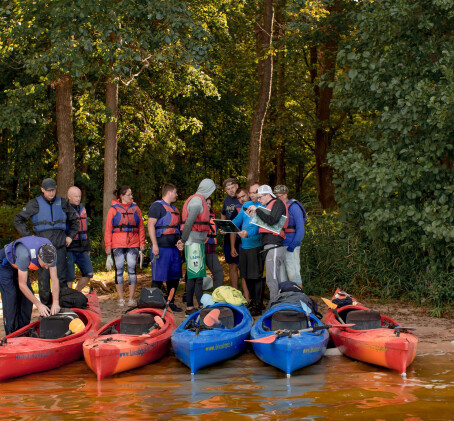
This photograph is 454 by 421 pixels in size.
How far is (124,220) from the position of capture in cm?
1042

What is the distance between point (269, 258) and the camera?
9.21 meters

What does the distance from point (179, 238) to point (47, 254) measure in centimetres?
316

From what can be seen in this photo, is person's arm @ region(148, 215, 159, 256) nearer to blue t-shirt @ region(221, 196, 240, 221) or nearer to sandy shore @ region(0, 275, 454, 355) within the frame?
sandy shore @ region(0, 275, 454, 355)

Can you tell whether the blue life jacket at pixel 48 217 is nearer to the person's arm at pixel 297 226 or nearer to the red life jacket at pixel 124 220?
the red life jacket at pixel 124 220

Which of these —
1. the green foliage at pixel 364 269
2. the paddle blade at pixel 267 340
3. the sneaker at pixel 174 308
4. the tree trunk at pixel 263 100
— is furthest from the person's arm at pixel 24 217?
the tree trunk at pixel 263 100

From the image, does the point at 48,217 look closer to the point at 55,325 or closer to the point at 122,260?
the point at 122,260

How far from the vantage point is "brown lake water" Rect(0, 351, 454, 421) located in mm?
5977

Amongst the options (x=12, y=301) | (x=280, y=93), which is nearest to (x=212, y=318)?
(x=12, y=301)

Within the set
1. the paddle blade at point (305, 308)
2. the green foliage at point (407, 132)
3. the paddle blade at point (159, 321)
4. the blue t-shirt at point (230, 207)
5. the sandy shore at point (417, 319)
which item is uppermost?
the green foliage at point (407, 132)

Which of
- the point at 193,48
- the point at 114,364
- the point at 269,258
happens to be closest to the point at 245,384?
the point at 114,364

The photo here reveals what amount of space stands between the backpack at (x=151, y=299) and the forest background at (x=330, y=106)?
372 centimetres

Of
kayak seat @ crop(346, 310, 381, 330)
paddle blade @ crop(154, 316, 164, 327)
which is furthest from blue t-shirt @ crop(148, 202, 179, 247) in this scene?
kayak seat @ crop(346, 310, 381, 330)

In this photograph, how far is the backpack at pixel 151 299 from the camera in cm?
Answer: 875

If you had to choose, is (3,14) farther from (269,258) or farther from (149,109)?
(269,258)
